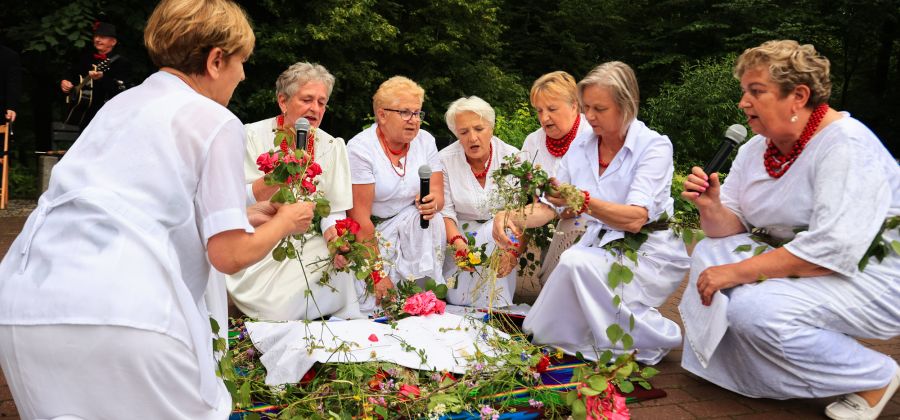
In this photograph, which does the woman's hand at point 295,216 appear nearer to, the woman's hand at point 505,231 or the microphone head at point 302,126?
the microphone head at point 302,126

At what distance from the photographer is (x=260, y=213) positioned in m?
2.99

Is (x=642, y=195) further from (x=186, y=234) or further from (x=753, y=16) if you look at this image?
(x=753, y=16)

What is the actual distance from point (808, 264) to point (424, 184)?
2.35 m

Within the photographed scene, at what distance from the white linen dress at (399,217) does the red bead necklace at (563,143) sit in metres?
0.92

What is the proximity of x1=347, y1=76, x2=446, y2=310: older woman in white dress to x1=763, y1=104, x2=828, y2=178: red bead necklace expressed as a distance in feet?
7.04

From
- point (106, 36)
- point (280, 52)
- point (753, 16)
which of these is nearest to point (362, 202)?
point (106, 36)

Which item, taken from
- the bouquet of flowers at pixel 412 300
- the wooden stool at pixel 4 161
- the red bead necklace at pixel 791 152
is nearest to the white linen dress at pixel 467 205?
the bouquet of flowers at pixel 412 300

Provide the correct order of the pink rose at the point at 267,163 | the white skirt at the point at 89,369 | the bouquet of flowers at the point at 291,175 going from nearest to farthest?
the white skirt at the point at 89,369, the bouquet of flowers at the point at 291,175, the pink rose at the point at 267,163

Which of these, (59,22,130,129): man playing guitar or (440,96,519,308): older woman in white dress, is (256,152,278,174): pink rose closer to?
(440,96,519,308): older woman in white dress

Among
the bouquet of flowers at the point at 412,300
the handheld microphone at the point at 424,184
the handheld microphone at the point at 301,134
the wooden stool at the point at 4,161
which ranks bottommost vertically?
the wooden stool at the point at 4,161

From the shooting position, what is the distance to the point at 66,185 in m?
2.12

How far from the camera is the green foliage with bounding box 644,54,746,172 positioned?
1265 cm

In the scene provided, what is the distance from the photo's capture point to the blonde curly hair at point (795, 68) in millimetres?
3531

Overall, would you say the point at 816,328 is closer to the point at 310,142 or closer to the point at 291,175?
the point at 291,175
